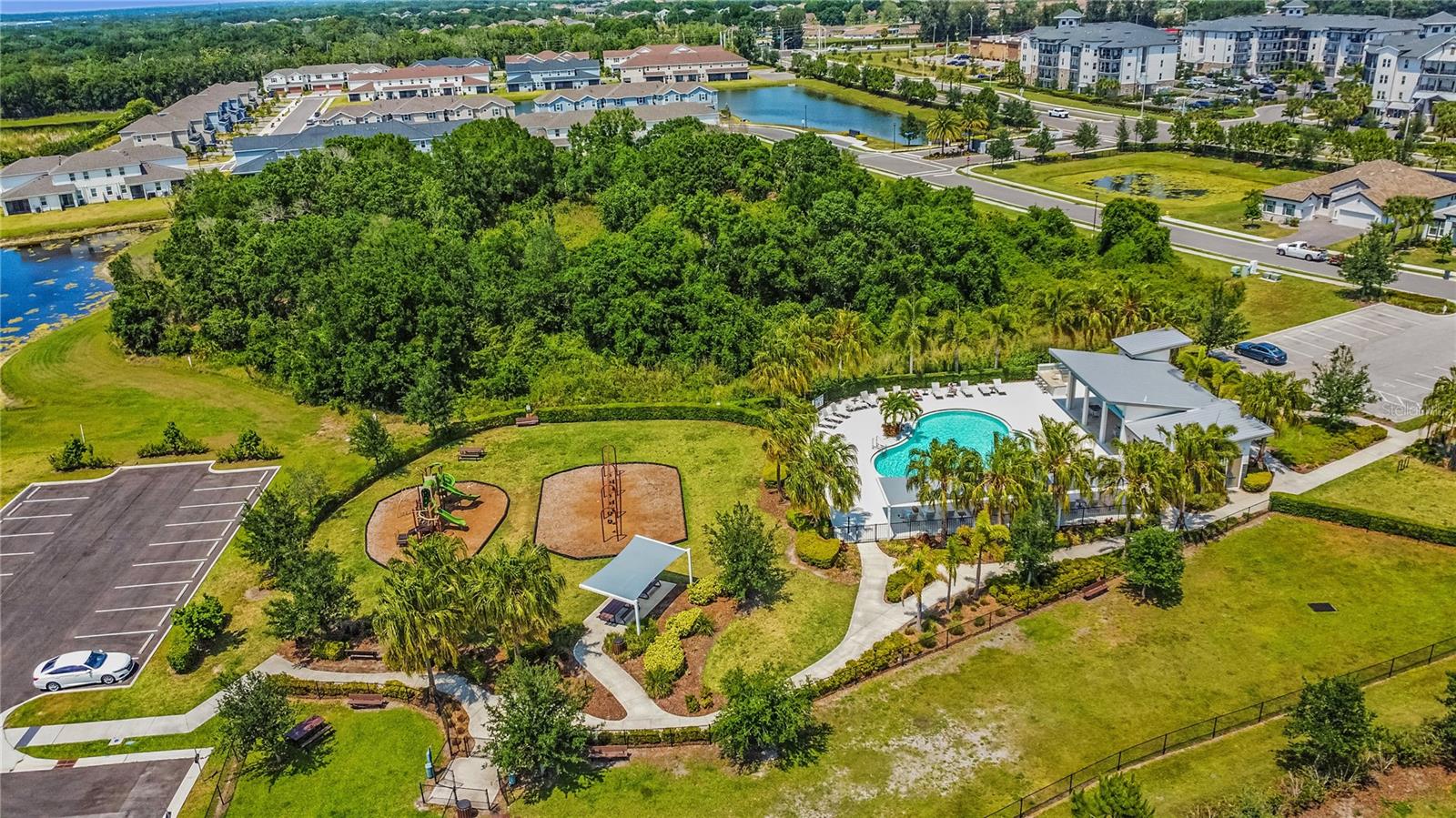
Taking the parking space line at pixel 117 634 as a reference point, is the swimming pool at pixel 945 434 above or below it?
above

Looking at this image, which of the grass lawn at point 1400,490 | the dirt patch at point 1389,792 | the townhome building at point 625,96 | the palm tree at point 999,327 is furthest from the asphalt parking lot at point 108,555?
the townhome building at point 625,96

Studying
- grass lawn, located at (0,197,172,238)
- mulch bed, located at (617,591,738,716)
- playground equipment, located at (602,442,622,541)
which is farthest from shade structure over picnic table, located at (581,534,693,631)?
grass lawn, located at (0,197,172,238)

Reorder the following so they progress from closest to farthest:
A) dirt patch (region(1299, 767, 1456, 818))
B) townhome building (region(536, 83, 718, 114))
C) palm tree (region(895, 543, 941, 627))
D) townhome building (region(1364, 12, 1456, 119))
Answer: dirt patch (region(1299, 767, 1456, 818)) → palm tree (region(895, 543, 941, 627)) → townhome building (region(1364, 12, 1456, 119)) → townhome building (region(536, 83, 718, 114))

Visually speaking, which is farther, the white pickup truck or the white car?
the white pickup truck

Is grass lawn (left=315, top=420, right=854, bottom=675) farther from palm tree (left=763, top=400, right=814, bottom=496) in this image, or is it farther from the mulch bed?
palm tree (left=763, top=400, right=814, bottom=496)

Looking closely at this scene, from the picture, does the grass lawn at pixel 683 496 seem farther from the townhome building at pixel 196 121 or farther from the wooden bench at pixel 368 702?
the townhome building at pixel 196 121

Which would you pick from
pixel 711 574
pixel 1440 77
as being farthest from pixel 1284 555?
pixel 1440 77

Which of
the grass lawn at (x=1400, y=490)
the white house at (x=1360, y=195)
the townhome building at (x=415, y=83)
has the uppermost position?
the townhome building at (x=415, y=83)

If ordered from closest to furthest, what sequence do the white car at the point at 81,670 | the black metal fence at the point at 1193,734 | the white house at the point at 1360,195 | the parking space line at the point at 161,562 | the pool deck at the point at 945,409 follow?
the black metal fence at the point at 1193,734
the white car at the point at 81,670
the parking space line at the point at 161,562
the pool deck at the point at 945,409
the white house at the point at 1360,195
